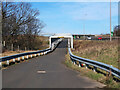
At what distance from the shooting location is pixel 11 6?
4122 centimetres

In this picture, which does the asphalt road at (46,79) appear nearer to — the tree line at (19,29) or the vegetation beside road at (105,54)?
the vegetation beside road at (105,54)

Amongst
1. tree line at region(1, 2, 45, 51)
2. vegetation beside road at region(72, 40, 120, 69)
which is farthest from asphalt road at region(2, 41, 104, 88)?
tree line at region(1, 2, 45, 51)

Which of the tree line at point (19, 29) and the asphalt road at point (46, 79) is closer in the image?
the asphalt road at point (46, 79)

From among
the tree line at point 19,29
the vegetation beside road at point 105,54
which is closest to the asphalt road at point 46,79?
the vegetation beside road at point 105,54

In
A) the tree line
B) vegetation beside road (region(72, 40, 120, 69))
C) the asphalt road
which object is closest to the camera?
the asphalt road

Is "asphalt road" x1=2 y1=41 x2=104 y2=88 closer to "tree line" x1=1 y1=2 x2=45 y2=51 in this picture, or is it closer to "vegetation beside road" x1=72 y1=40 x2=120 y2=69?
"vegetation beside road" x1=72 y1=40 x2=120 y2=69

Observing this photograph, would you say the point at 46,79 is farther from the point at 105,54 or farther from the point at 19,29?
the point at 19,29

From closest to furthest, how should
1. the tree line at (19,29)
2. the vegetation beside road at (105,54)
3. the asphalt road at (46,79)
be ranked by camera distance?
the asphalt road at (46,79) < the vegetation beside road at (105,54) < the tree line at (19,29)

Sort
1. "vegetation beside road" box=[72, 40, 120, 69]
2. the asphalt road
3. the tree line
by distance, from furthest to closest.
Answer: the tree line < "vegetation beside road" box=[72, 40, 120, 69] < the asphalt road

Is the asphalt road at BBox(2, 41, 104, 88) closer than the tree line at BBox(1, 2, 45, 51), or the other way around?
the asphalt road at BBox(2, 41, 104, 88)

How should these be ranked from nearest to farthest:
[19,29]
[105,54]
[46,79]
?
1. [46,79]
2. [105,54]
3. [19,29]

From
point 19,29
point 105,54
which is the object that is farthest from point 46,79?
point 19,29

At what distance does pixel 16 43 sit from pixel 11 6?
782cm

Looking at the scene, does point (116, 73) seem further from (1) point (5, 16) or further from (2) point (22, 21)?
(2) point (22, 21)
